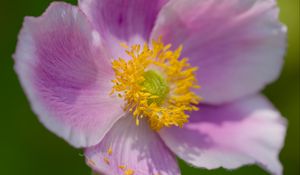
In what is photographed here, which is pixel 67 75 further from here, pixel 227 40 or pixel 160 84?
pixel 227 40

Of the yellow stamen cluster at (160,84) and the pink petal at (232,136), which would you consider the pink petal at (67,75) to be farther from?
the pink petal at (232,136)

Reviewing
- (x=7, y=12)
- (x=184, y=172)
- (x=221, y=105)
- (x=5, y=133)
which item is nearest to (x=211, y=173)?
(x=184, y=172)

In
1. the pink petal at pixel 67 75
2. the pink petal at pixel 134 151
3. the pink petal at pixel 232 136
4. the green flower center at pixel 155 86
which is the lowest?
the pink petal at pixel 232 136

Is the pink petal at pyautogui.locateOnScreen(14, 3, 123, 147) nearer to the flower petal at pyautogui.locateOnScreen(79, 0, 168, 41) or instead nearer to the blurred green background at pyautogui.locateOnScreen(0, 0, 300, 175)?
the flower petal at pyautogui.locateOnScreen(79, 0, 168, 41)

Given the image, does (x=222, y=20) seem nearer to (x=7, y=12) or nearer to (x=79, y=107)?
(x=79, y=107)

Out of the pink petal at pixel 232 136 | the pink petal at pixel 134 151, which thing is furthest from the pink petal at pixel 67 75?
the pink petal at pixel 232 136

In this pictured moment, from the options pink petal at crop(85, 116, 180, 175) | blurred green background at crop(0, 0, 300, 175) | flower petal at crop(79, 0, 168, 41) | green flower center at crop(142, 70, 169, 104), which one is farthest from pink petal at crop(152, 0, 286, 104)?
blurred green background at crop(0, 0, 300, 175)

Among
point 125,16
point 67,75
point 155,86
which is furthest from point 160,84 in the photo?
point 67,75
